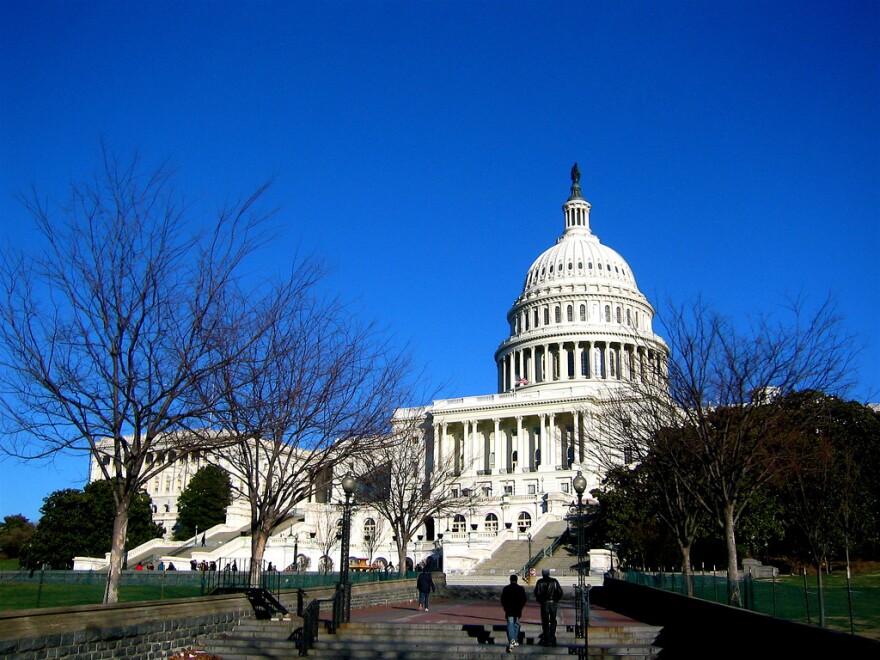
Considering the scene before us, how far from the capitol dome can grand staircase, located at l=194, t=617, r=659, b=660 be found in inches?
3333

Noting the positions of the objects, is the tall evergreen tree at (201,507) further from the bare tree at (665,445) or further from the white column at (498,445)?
the bare tree at (665,445)

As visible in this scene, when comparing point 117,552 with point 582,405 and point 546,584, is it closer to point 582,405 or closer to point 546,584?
point 546,584

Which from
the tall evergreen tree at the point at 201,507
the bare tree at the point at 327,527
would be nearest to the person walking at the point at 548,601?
the bare tree at the point at 327,527

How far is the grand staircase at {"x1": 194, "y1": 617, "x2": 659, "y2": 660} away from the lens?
21.7 m

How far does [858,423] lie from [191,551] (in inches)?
2063

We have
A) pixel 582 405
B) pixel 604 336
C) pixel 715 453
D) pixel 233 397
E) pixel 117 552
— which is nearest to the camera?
pixel 117 552

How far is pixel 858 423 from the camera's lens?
6400 centimetres

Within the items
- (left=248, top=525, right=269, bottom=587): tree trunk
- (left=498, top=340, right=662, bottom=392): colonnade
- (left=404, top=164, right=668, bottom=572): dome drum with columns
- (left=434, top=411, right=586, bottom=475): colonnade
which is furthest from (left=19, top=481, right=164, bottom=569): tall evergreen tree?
(left=498, top=340, right=662, bottom=392): colonnade

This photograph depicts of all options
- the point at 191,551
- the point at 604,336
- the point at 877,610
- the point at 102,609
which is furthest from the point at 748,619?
the point at 604,336

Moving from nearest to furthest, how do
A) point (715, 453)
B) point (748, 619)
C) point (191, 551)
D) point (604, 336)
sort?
point (748, 619)
point (715, 453)
point (191, 551)
point (604, 336)

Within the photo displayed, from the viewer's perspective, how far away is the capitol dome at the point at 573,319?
11525cm

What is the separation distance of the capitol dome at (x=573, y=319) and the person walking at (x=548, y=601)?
86.7 meters

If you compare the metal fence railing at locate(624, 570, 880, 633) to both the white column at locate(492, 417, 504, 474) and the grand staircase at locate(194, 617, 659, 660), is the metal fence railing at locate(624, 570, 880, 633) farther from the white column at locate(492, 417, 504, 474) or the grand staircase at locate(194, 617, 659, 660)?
the white column at locate(492, 417, 504, 474)

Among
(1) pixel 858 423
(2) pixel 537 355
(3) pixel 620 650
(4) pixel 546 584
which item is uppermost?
(2) pixel 537 355
